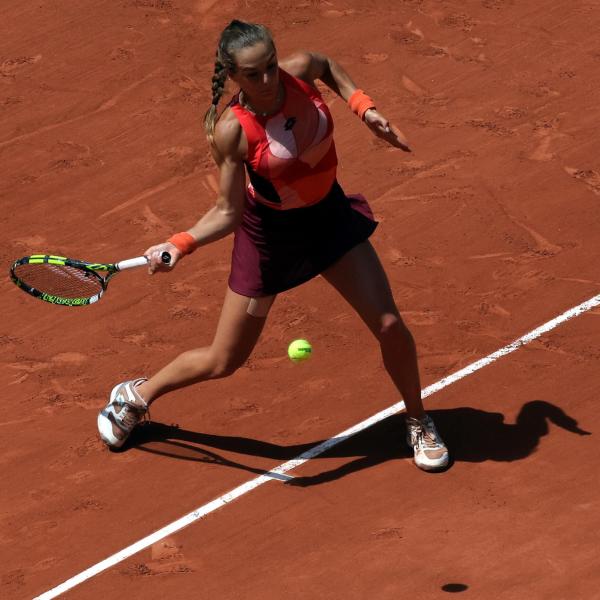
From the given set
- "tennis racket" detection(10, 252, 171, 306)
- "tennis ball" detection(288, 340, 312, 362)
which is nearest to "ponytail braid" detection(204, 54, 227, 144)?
"tennis racket" detection(10, 252, 171, 306)

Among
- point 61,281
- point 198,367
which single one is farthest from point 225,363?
point 61,281

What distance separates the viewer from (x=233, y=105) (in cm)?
707

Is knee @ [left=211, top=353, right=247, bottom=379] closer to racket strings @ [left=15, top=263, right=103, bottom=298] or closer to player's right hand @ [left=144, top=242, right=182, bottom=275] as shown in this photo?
racket strings @ [left=15, top=263, right=103, bottom=298]

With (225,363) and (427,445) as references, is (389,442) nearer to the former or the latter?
(427,445)

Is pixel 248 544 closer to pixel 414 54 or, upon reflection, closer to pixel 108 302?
pixel 108 302

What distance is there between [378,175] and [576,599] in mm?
4691

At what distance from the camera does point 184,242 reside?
701 cm

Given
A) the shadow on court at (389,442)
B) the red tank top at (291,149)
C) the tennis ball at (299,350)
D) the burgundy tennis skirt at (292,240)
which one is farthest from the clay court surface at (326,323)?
the red tank top at (291,149)

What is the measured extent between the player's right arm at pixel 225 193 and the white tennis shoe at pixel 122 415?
1323mm

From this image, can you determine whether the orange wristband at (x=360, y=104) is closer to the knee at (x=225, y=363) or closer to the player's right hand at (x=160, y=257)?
the player's right hand at (x=160, y=257)

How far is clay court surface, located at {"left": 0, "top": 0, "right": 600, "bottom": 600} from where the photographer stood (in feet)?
23.7

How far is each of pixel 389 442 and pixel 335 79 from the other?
80.1 inches

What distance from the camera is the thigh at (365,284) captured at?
736 centimetres

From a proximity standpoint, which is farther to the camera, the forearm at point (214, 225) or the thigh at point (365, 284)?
the thigh at point (365, 284)
